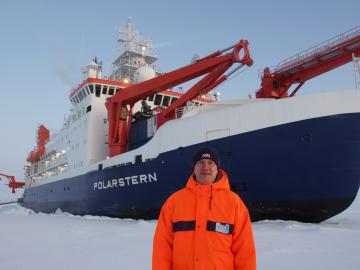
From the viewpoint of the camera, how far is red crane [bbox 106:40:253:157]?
12539 mm

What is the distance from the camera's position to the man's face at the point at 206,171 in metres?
2.41

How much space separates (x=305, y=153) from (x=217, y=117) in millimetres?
2871

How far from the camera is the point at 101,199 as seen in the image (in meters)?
14.0

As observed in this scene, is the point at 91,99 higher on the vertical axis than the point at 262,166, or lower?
higher

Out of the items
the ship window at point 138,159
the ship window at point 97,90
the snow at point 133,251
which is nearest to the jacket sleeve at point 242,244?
the snow at point 133,251

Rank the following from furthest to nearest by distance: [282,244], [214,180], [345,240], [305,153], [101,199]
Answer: [101,199]
[305,153]
[345,240]
[282,244]
[214,180]

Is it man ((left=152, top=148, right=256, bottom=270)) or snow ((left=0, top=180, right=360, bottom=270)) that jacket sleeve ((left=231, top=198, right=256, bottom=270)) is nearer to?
man ((left=152, top=148, right=256, bottom=270))

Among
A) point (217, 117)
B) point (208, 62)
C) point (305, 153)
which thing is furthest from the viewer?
point (208, 62)

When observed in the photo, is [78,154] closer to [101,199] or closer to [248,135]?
[101,199]

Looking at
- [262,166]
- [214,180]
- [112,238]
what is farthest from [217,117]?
[214,180]

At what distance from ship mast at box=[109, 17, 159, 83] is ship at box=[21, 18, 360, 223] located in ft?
13.9

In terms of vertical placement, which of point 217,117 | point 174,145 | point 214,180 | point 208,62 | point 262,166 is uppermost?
point 208,62

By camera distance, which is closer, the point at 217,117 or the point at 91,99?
the point at 217,117

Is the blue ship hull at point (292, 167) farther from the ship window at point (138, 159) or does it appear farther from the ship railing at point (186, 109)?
the ship railing at point (186, 109)
